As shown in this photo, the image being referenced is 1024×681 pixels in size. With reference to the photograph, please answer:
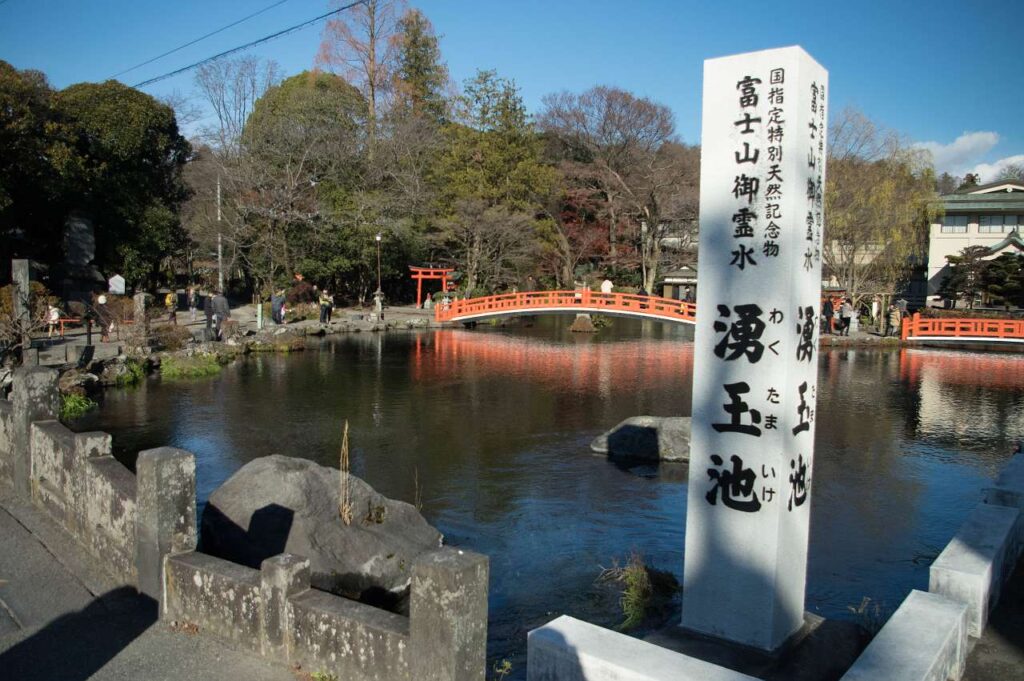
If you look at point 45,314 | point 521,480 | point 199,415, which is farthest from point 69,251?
point 521,480

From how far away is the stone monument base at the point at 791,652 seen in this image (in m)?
4.37

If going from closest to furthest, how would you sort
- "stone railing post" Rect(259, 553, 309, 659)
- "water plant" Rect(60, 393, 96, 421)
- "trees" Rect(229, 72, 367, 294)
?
1. "stone railing post" Rect(259, 553, 309, 659)
2. "water plant" Rect(60, 393, 96, 421)
3. "trees" Rect(229, 72, 367, 294)

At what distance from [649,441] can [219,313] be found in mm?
12499

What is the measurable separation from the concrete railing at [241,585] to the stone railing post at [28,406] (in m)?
0.23

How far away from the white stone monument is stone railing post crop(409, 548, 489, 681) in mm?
1886

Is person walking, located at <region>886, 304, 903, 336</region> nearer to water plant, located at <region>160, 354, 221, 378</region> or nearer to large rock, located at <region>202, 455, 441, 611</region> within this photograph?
water plant, located at <region>160, 354, 221, 378</region>

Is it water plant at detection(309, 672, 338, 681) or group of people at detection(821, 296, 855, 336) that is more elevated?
group of people at detection(821, 296, 855, 336)

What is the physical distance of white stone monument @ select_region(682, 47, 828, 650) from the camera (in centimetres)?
449

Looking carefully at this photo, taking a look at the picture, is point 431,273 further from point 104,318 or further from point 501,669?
point 501,669

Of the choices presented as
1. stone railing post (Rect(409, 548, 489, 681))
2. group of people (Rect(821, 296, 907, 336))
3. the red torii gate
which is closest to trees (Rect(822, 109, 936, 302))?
group of people (Rect(821, 296, 907, 336))

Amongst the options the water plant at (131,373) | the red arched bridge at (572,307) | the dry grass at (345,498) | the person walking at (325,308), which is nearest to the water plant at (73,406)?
the water plant at (131,373)

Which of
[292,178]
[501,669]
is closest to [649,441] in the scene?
[501,669]

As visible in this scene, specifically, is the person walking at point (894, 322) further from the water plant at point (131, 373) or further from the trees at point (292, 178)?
the water plant at point (131, 373)

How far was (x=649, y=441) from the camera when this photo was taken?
1097 centimetres
